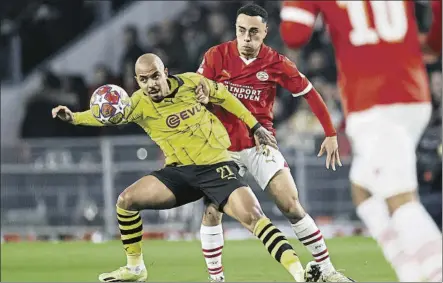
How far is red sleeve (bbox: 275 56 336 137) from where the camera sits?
8.41 m

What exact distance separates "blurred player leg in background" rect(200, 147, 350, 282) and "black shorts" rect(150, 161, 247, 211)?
10.5 inches

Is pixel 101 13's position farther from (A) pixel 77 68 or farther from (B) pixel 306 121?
(B) pixel 306 121

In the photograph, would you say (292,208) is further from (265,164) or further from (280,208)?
(265,164)

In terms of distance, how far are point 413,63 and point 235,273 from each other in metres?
5.28

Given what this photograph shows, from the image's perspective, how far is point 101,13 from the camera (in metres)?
19.4

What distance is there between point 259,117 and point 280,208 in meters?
0.69

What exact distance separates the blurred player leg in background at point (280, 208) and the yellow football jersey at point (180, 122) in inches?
10.9

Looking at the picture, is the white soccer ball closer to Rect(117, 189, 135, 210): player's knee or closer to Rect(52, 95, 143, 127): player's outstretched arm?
Rect(52, 95, 143, 127): player's outstretched arm

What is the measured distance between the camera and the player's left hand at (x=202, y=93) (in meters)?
8.02

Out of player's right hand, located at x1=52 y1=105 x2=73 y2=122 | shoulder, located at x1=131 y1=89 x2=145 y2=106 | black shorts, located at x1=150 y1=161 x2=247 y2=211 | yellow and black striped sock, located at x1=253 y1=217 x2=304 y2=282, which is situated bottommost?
yellow and black striped sock, located at x1=253 y1=217 x2=304 y2=282

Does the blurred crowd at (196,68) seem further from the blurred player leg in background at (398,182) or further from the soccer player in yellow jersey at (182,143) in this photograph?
the blurred player leg in background at (398,182)

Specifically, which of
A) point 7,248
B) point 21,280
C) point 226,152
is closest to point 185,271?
point 21,280

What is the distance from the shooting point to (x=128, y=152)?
14953 millimetres

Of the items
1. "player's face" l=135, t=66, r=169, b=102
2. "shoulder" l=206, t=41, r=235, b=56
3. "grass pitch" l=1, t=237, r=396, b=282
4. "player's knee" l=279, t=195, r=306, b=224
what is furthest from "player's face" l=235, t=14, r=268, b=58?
"grass pitch" l=1, t=237, r=396, b=282
